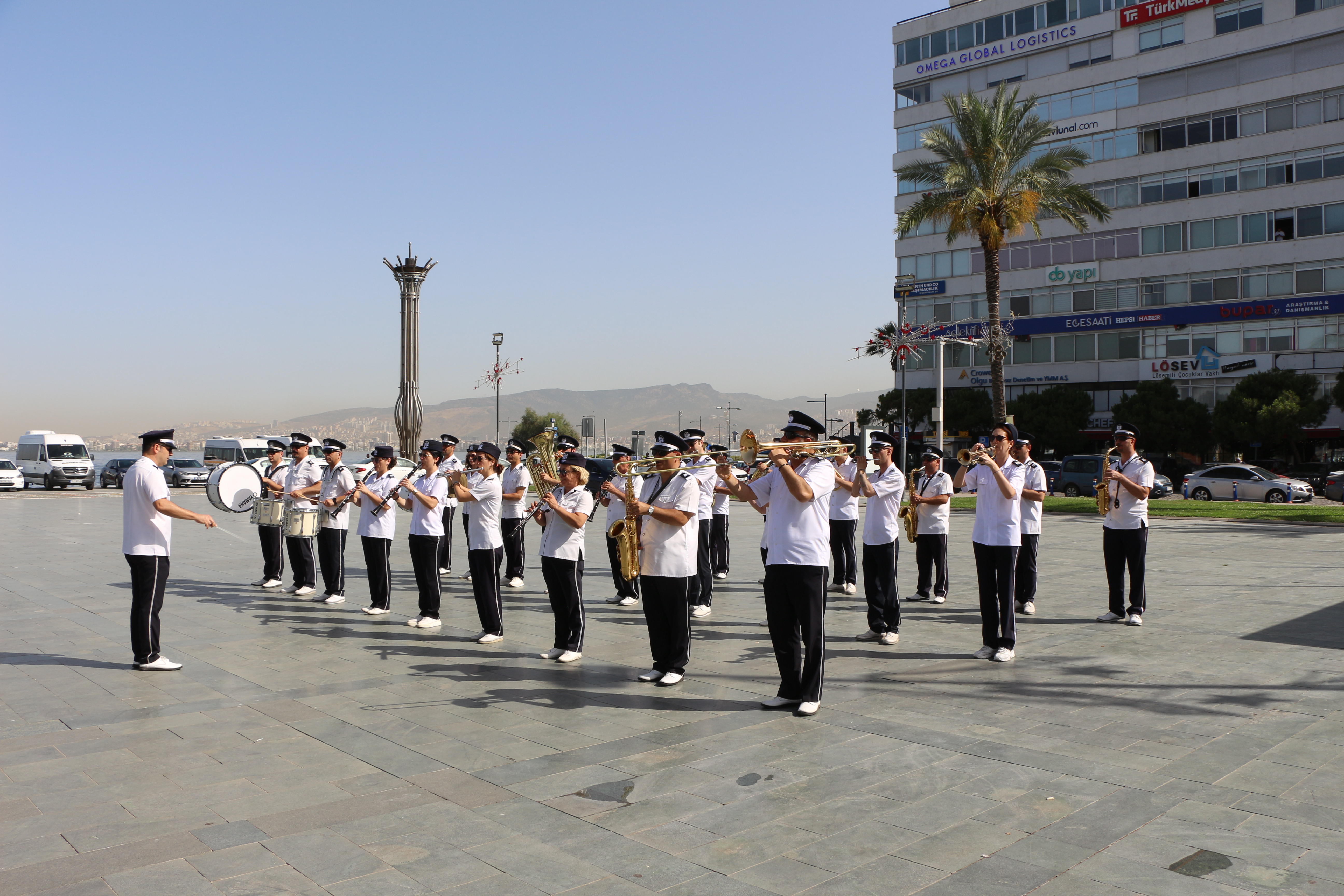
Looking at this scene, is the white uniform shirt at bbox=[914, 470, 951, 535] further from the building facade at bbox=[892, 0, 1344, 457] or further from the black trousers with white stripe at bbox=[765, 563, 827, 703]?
the building facade at bbox=[892, 0, 1344, 457]

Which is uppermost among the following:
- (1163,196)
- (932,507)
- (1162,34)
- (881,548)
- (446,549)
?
(1162,34)

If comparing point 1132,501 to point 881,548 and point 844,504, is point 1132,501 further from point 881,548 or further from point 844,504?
point 844,504

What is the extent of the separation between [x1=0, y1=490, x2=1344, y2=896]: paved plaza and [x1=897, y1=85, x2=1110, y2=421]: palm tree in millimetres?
22369

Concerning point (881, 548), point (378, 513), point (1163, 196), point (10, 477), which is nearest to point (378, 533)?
point (378, 513)

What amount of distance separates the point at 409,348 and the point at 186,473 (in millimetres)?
12902

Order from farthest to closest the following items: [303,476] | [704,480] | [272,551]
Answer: [272,551] < [303,476] < [704,480]

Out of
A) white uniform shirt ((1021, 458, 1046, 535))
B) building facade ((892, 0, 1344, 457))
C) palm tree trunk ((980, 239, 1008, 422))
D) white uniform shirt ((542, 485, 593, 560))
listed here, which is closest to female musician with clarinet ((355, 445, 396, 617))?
white uniform shirt ((542, 485, 593, 560))

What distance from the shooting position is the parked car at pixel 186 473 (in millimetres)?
43750

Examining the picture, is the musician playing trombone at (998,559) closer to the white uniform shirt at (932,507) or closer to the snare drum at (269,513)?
the white uniform shirt at (932,507)

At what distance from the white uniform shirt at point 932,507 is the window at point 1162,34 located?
4756cm

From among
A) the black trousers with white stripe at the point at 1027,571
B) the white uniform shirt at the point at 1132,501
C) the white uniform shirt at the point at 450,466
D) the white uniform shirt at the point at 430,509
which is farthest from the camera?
the white uniform shirt at the point at 450,466

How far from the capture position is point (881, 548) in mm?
9578

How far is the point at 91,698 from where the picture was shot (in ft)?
23.3

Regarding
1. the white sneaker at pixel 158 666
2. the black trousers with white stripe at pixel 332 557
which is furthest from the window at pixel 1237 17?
the white sneaker at pixel 158 666
